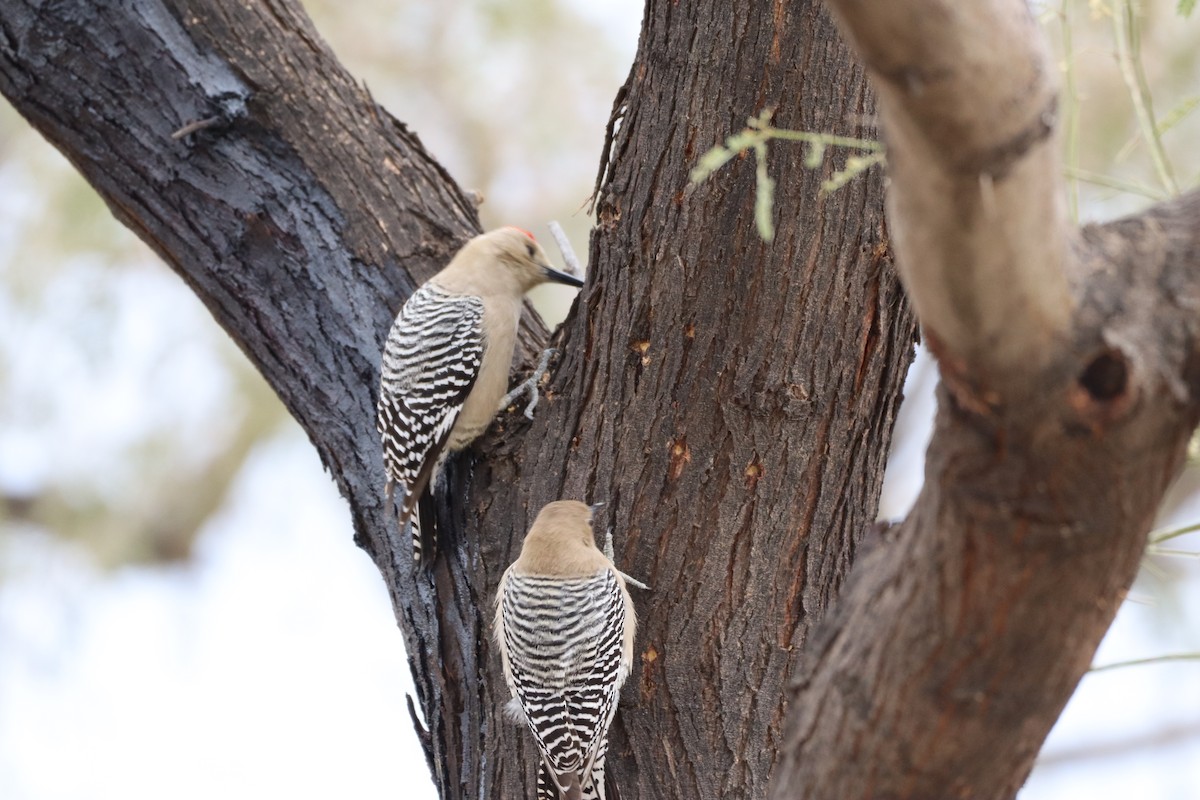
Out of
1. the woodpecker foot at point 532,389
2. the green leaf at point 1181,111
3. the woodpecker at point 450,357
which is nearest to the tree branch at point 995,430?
the green leaf at point 1181,111

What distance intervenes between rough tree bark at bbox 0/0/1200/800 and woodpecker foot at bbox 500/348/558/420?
0.23 ft

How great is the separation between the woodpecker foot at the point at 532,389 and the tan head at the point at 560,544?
9.8 inches

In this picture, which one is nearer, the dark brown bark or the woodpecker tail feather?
the dark brown bark

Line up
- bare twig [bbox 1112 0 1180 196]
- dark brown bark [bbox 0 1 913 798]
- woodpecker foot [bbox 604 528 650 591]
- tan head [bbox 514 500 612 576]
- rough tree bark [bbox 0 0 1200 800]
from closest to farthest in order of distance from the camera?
1. rough tree bark [bbox 0 0 1200 800]
2. bare twig [bbox 1112 0 1180 196]
3. dark brown bark [bbox 0 1 913 798]
4. woodpecker foot [bbox 604 528 650 591]
5. tan head [bbox 514 500 612 576]

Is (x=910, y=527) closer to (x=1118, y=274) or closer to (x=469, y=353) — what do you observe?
(x=1118, y=274)

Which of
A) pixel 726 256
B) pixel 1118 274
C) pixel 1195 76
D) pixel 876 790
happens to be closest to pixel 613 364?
pixel 726 256

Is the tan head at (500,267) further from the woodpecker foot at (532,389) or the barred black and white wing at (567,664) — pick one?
the barred black and white wing at (567,664)

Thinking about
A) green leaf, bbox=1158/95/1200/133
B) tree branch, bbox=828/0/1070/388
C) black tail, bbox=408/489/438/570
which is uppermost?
green leaf, bbox=1158/95/1200/133

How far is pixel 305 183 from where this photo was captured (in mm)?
2980

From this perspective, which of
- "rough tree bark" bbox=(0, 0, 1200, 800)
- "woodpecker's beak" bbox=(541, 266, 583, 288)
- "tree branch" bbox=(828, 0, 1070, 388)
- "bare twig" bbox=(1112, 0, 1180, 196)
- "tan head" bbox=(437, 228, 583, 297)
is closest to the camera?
"tree branch" bbox=(828, 0, 1070, 388)

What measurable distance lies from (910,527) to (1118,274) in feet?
1.28

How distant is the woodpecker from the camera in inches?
118

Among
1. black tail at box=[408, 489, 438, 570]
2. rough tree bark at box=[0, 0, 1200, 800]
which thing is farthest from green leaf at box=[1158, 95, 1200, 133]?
black tail at box=[408, 489, 438, 570]

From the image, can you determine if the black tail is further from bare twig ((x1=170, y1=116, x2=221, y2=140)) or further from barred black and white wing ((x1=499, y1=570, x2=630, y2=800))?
bare twig ((x1=170, y1=116, x2=221, y2=140))
